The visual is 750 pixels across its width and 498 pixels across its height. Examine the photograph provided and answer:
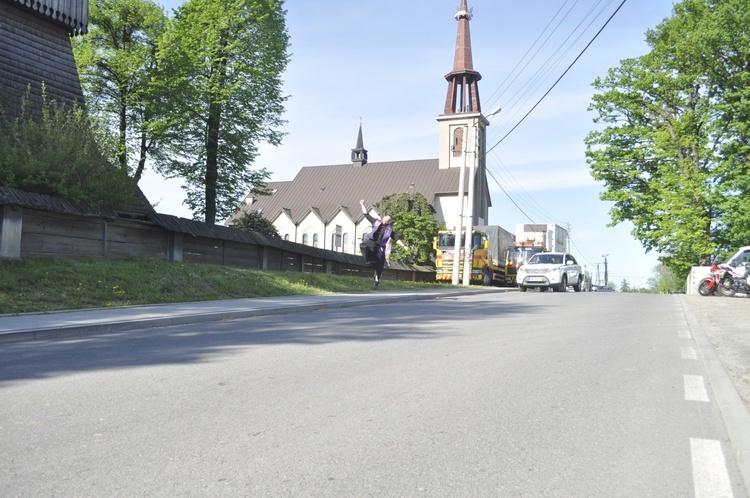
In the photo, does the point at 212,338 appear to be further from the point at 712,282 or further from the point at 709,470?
the point at 712,282

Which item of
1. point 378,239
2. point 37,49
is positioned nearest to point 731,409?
point 378,239

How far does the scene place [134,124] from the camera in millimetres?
33281

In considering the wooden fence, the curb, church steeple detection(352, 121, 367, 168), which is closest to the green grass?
the wooden fence

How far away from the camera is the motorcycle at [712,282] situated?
25766mm

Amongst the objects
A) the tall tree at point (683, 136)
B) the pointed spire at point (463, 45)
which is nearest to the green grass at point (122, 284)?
the tall tree at point (683, 136)

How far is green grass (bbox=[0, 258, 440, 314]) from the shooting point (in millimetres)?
12945

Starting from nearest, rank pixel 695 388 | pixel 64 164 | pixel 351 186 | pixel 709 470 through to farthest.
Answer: pixel 709 470
pixel 695 388
pixel 64 164
pixel 351 186

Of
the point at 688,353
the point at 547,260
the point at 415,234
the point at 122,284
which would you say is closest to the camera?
the point at 688,353

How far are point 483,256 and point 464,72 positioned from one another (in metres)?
42.1

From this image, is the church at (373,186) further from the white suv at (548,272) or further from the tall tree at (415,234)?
the white suv at (548,272)

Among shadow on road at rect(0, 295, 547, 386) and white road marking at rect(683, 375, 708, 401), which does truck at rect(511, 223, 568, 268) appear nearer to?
shadow on road at rect(0, 295, 547, 386)

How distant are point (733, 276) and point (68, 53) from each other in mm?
27450

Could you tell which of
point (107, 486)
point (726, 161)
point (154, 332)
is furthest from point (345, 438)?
point (726, 161)

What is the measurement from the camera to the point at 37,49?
2473 cm
